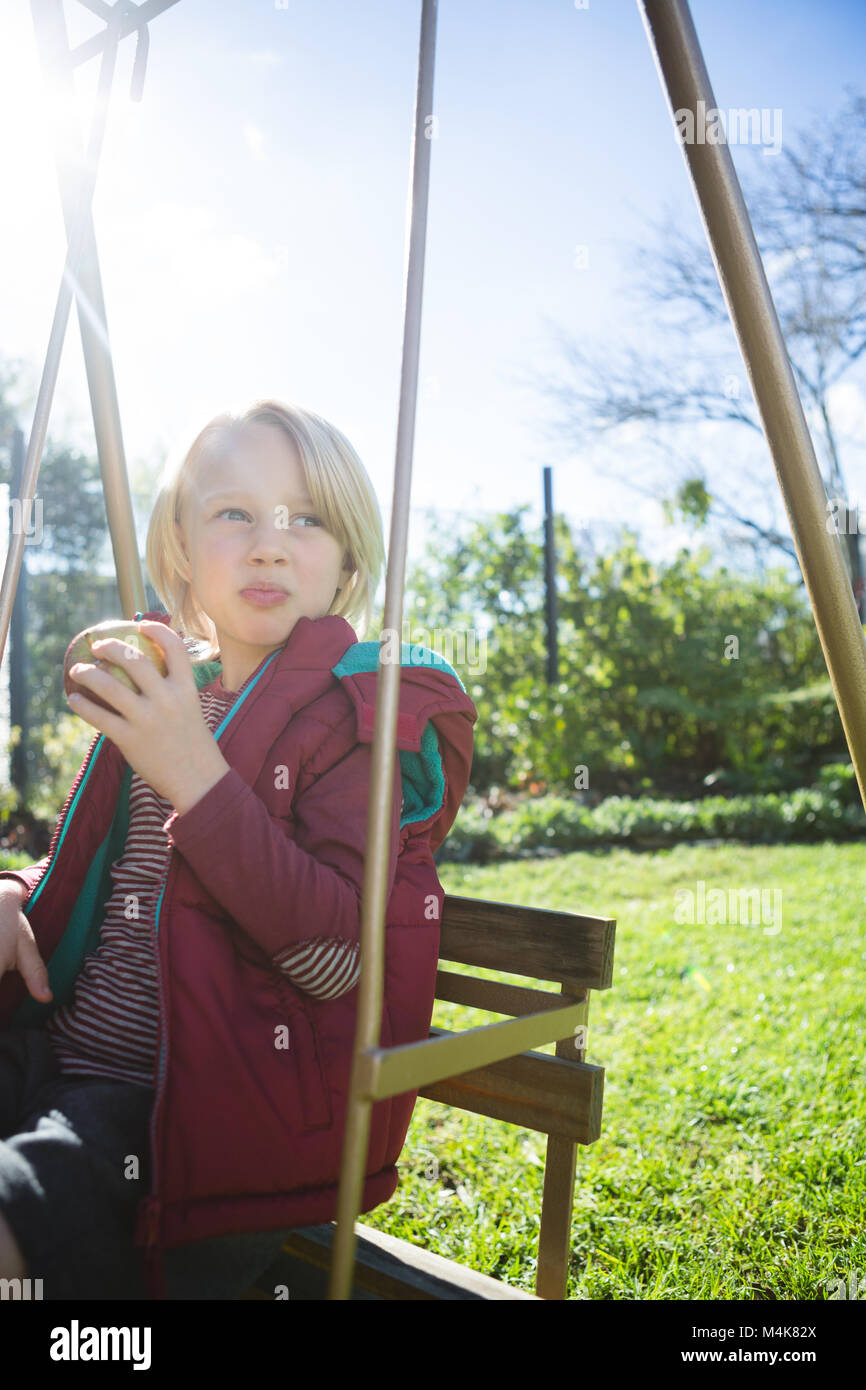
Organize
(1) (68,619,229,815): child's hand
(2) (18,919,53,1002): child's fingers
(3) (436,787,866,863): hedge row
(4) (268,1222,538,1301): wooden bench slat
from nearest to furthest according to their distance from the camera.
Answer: (1) (68,619,229,815): child's hand
(4) (268,1222,538,1301): wooden bench slat
(2) (18,919,53,1002): child's fingers
(3) (436,787,866,863): hedge row

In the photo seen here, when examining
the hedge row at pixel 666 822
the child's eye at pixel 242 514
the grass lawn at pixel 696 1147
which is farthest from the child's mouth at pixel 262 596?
the hedge row at pixel 666 822

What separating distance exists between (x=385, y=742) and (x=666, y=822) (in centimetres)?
760

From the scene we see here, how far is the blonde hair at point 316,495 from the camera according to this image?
4.83 feet

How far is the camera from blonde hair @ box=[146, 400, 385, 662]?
58.0 inches

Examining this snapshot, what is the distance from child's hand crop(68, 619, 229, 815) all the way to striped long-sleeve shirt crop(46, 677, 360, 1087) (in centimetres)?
22

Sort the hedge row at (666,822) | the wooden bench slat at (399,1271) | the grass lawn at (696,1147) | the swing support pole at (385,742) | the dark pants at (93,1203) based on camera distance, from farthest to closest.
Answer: the hedge row at (666,822) < the grass lawn at (696,1147) < the wooden bench slat at (399,1271) < the dark pants at (93,1203) < the swing support pole at (385,742)

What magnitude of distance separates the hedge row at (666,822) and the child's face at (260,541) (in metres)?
6.32

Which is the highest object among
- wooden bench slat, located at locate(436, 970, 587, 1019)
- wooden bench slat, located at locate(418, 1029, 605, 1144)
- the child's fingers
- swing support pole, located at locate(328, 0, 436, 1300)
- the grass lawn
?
swing support pole, located at locate(328, 0, 436, 1300)

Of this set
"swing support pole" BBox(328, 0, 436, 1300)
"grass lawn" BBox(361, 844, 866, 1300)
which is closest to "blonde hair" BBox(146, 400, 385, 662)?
"swing support pole" BBox(328, 0, 436, 1300)

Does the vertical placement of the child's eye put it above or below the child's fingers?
above

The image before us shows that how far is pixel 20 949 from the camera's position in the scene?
4.63 ft

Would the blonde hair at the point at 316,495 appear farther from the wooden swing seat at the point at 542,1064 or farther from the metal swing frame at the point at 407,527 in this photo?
the wooden swing seat at the point at 542,1064

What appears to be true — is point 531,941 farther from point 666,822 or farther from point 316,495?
point 666,822

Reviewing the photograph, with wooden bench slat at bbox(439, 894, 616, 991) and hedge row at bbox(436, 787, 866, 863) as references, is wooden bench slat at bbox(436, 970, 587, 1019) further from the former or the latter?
hedge row at bbox(436, 787, 866, 863)
